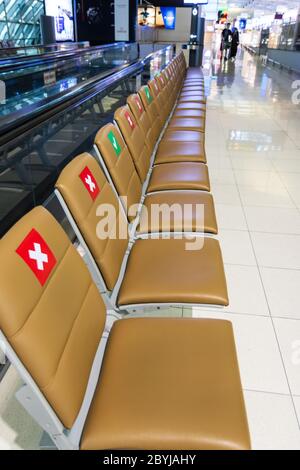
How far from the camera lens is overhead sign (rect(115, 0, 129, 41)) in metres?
10.3

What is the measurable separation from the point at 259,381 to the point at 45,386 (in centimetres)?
104

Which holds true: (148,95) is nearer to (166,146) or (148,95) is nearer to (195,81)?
(166,146)

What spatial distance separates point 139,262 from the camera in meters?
1.55

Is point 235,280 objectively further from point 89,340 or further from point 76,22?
point 76,22

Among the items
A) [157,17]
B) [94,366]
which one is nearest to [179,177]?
[94,366]

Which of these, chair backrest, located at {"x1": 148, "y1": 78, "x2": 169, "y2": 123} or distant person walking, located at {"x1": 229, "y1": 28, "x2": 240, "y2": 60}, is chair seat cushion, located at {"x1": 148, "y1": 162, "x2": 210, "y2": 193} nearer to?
chair backrest, located at {"x1": 148, "y1": 78, "x2": 169, "y2": 123}

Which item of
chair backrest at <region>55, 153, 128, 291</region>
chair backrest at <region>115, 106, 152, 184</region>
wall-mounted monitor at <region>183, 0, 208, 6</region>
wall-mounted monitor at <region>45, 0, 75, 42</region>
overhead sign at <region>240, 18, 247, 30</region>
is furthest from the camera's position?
overhead sign at <region>240, 18, 247, 30</region>

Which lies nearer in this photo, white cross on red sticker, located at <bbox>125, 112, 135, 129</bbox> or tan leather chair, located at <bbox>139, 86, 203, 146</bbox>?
white cross on red sticker, located at <bbox>125, 112, 135, 129</bbox>

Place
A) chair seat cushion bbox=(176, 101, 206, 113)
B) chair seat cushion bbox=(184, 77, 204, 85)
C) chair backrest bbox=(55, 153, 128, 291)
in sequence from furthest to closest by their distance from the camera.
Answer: chair seat cushion bbox=(184, 77, 204, 85) → chair seat cushion bbox=(176, 101, 206, 113) → chair backrest bbox=(55, 153, 128, 291)

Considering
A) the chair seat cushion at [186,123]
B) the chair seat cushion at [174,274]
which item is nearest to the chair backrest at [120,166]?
the chair seat cushion at [174,274]

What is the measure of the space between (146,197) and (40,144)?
0.66 m

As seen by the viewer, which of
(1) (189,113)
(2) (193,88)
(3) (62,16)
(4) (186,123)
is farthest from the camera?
(3) (62,16)

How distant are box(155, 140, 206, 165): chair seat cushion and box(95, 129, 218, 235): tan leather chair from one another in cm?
64

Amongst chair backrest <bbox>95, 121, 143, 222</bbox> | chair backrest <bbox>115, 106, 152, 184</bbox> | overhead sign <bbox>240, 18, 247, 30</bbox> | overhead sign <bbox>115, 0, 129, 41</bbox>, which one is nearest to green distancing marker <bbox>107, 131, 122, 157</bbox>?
chair backrest <bbox>95, 121, 143, 222</bbox>
